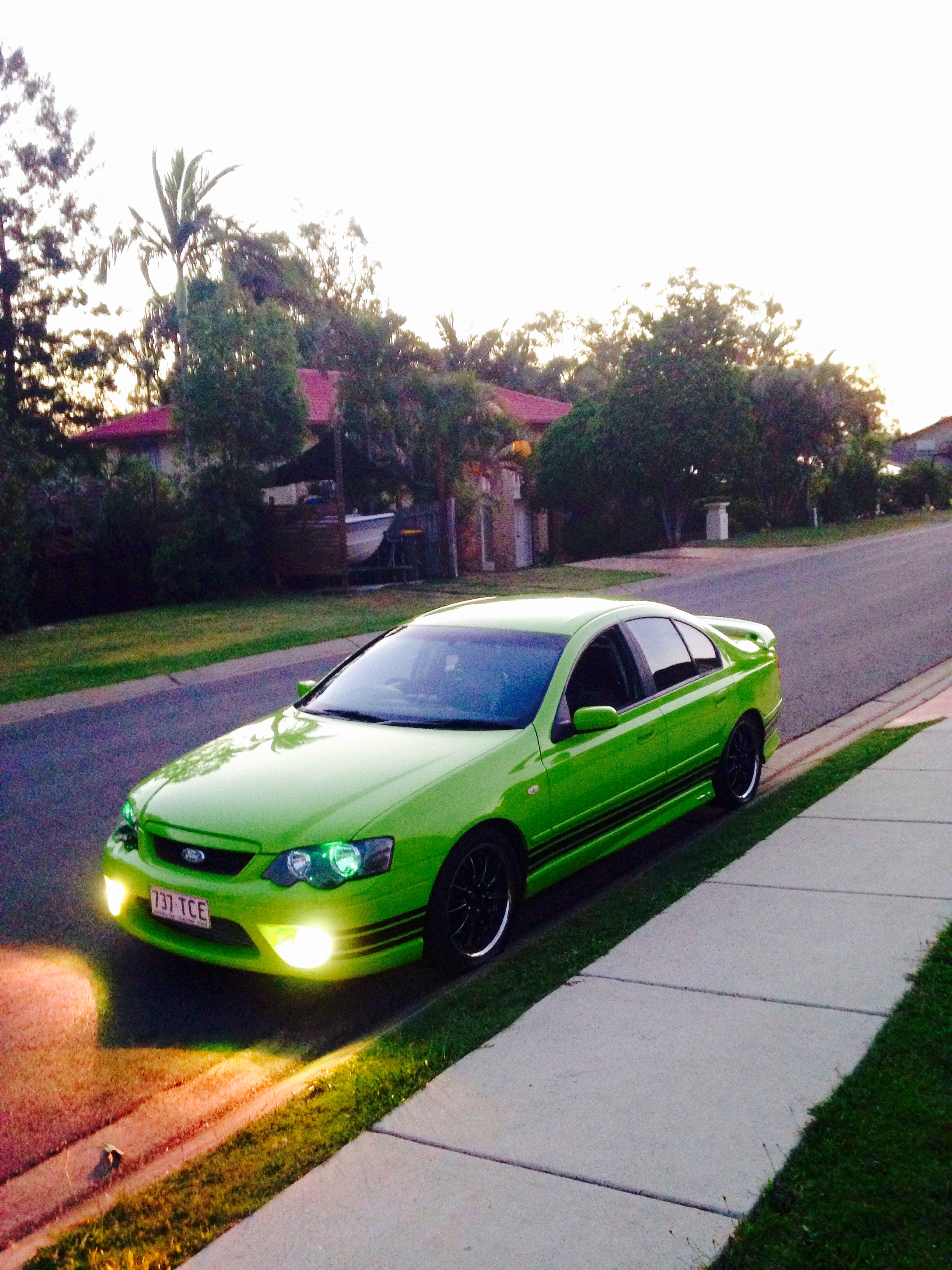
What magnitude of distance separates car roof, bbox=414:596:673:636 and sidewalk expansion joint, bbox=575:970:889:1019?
212cm

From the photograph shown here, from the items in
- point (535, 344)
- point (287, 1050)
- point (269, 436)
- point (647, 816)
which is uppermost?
point (535, 344)

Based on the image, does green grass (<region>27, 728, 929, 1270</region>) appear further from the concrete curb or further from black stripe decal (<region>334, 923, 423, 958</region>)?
the concrete curb

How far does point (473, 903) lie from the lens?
5.45 metres

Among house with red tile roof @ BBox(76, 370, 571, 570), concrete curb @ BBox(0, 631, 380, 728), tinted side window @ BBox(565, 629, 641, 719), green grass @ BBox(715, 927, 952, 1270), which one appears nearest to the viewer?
green grass @ BBox(715, 927, 952, 1270)

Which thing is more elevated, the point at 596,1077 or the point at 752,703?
the point at 752,703

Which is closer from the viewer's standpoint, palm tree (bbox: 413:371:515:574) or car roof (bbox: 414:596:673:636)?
car roof (bbox: 414:596:673:636)

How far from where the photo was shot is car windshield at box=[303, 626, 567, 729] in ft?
20.2

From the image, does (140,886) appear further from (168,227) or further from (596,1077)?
(168,227)

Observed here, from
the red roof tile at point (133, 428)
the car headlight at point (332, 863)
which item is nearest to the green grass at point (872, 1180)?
the car headlight at point (332, 863)

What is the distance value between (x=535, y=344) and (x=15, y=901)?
68818mm

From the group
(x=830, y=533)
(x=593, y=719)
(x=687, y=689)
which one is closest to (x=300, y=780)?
(x=593, y=719)

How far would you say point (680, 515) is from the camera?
38.2 metres

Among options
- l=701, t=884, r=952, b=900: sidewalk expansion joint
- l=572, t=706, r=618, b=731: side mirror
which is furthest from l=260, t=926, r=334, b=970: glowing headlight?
l=701, t=884, r=952, b=900: sidewalk expansion joint

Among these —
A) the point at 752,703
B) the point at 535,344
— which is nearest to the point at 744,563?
the point at 752,703
